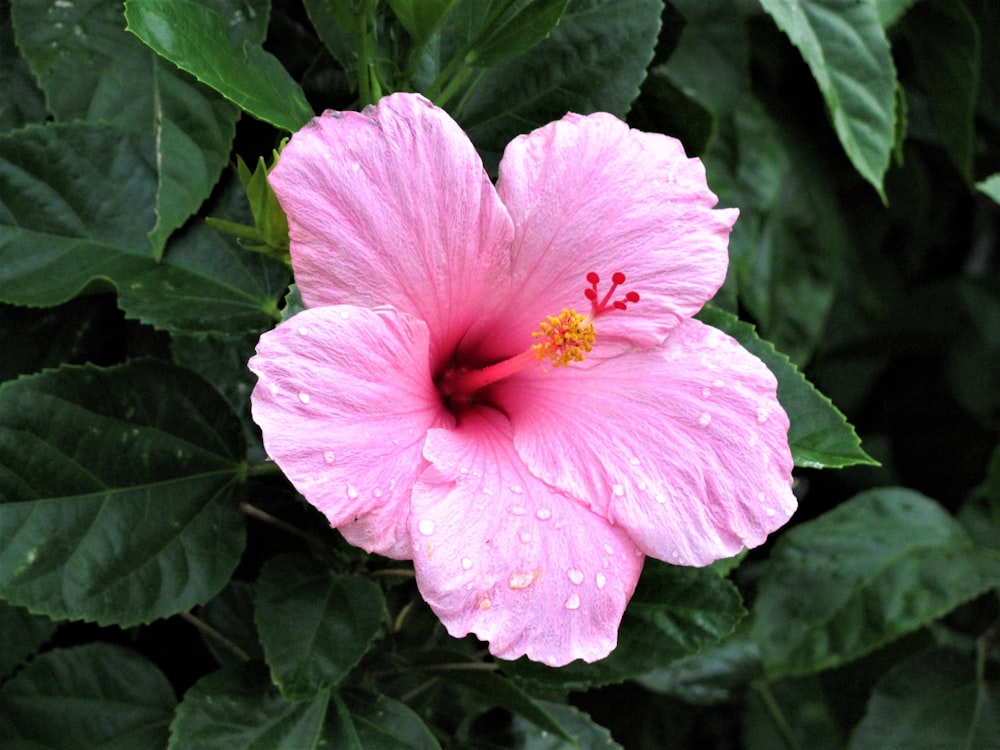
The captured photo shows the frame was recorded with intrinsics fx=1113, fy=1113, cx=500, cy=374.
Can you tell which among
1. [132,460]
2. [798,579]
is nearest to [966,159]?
[798,579]

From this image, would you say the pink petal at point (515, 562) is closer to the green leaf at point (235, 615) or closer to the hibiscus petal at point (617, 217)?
the hibiscus petal at point (617, 217)

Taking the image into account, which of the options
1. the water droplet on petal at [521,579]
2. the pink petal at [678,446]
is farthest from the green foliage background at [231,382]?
the water droplet on petal at [521,579]

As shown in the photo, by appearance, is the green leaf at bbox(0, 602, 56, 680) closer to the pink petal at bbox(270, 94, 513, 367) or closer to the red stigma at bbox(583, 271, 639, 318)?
the pink petal at bbox(270, 94, 513, 367)

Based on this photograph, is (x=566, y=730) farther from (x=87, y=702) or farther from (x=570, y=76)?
(x=570, y=76)

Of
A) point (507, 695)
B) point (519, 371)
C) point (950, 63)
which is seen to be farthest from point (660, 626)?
point (950, 63)

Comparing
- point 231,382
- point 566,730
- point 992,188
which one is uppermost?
point 231,382

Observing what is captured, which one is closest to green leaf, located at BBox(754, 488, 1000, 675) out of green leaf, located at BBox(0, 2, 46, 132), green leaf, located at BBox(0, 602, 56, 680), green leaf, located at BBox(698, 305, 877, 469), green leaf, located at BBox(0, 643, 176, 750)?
green leaf, located at BBox(698, 305, 877, 469)

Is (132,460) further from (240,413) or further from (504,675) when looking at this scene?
(504,675)
